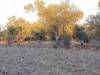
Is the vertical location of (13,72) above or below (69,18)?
below

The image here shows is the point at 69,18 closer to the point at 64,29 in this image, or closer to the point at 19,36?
the point at 64,29

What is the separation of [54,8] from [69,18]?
10.6 ft

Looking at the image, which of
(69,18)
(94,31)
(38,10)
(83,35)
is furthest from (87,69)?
(38,10)

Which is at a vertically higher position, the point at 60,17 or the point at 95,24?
the point at 60,17

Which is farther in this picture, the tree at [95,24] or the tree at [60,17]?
the tree at [60,17]

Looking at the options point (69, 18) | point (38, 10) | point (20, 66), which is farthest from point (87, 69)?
point (38, 10)

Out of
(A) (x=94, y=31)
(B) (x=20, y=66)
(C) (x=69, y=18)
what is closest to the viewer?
(B) (x=20, y=66)

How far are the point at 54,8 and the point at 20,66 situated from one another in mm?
33620

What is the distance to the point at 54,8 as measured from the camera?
148 ft

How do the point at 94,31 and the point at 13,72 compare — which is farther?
the point at 94,31

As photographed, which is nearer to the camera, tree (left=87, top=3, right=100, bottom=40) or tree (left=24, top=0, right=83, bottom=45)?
tree (left=87, top=3, right=100, bottom=40)

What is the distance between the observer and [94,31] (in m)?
32.4

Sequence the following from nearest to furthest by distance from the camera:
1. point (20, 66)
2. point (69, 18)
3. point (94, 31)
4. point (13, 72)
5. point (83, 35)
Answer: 1. point (13, 72)
2. point (20, 66)
3. point (94, 31)
4. point (69, 18)
5. point (83, 35)

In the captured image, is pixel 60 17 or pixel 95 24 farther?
pixel 60 17
